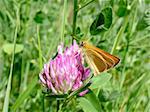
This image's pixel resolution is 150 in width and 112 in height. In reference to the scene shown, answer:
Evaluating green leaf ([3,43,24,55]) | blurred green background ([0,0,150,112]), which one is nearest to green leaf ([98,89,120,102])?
blurred green background ([0,0,150,112])

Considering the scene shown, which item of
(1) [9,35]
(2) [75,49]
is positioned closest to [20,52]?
(1) [9,35]

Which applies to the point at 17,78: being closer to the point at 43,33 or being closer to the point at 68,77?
the point at 43,33

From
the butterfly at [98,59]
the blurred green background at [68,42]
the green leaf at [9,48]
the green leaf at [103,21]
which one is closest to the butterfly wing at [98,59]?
the butterfly at [98,59]

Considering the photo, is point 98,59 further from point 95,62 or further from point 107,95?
point 107,95

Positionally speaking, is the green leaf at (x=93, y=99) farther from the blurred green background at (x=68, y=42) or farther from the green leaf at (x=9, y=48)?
the green leaf at (x=9, y=48)

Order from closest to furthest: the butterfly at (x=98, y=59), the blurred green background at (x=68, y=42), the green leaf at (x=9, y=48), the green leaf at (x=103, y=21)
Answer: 1. the butterfly at (x=98, y=59)
2. the green leaf at (x=103, y=21)
3. the blurred green background at (x=68, y=42)
4. the green leaf at (x=9, y=48)

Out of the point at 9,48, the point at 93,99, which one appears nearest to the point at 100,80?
the point at 93,99
